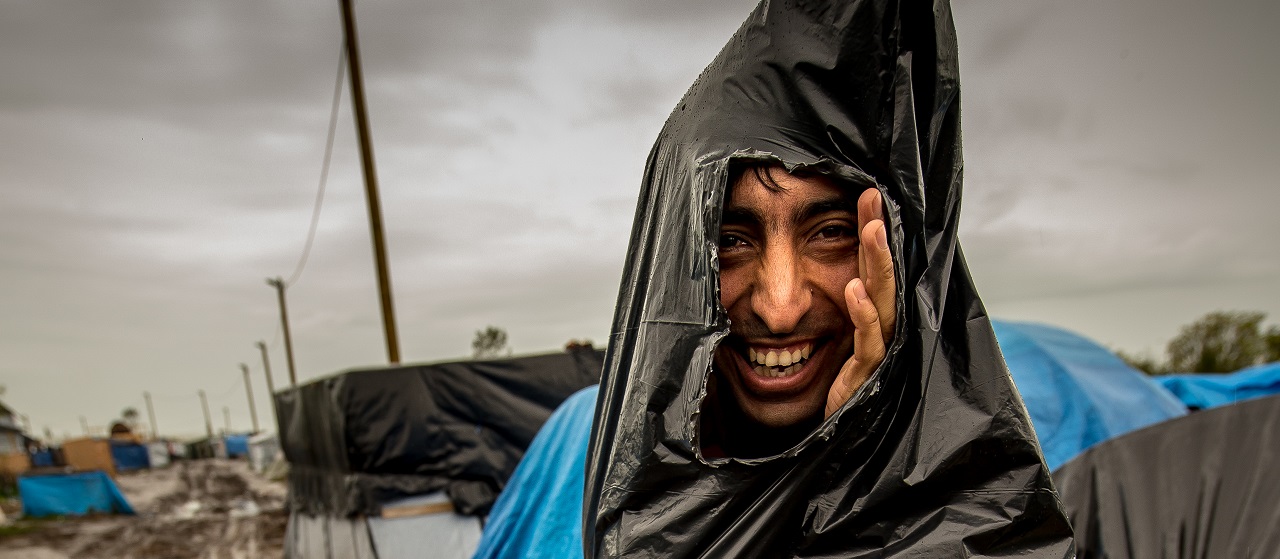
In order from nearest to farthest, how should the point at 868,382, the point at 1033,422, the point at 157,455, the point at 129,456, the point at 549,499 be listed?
the point at 868,382, the point at 549,499, the point at 1033,422, the point at 129,456, the point at 157,455

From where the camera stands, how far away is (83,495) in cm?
2103

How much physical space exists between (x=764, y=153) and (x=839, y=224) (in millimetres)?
191

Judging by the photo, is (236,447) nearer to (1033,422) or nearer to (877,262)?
(1033,422)

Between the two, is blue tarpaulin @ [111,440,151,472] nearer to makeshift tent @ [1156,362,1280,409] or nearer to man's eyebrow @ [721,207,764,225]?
makeshift tent @ [1156,362,1280,409]

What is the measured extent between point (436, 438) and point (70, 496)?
20292 mm

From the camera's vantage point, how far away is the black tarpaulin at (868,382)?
122cm

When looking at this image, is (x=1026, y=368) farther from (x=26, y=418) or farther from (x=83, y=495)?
(x=26, y=418)

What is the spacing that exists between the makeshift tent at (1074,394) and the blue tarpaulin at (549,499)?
1.95 metres

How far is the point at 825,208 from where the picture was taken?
133 centimetres

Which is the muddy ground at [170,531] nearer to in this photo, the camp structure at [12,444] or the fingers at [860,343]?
the camp structure at [12,444]

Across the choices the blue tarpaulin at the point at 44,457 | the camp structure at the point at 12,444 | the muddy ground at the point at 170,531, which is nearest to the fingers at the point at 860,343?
the muddy ground at the point at 170,531

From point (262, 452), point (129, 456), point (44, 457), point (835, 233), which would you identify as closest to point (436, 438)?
point (835, 233)

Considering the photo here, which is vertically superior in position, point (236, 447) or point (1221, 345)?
point (1221, 345)

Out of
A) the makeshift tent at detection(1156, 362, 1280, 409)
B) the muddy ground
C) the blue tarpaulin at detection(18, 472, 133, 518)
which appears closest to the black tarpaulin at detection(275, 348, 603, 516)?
the makeshift tent at detection(1156, 362, 1280, 409)
